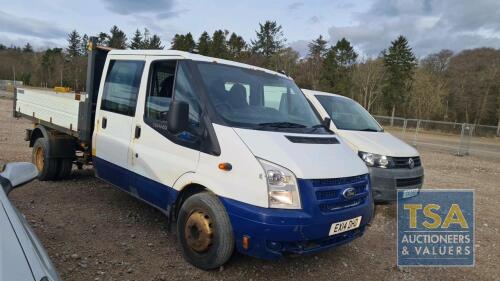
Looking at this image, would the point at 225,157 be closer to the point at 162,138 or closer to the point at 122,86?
the point at 162,138

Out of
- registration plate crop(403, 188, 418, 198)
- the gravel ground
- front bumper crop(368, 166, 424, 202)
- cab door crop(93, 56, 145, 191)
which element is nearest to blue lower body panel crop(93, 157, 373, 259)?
the gravel ground

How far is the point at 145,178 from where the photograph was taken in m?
4.76

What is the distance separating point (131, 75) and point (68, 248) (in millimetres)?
2232

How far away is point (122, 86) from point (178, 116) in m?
1.72

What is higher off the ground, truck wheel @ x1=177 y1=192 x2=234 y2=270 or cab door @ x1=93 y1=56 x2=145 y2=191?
cab door @ x1=93 y1=56 x2=145 y2=191

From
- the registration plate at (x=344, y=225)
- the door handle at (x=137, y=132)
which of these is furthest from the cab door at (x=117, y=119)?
the registration plate at (x=344, y=225)

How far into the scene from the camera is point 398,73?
2168 inches

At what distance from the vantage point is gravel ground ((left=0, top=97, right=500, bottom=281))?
13.5 feet

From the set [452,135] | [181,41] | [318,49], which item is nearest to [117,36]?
[181,41]

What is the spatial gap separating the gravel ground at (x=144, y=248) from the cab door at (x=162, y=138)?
620mm

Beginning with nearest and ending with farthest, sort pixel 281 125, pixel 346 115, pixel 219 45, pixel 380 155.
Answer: pixel 281 125 < pixel 380 155 < pixel 346 115 < pixel 219 45

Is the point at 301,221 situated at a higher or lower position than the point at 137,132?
lower

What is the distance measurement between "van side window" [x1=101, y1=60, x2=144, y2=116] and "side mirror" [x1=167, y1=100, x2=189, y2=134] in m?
1.19

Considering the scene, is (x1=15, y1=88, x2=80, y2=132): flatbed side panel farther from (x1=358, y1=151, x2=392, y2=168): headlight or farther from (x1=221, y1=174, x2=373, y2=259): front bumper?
(x1=358, y1=151, x2=392, y2=168): headlight
